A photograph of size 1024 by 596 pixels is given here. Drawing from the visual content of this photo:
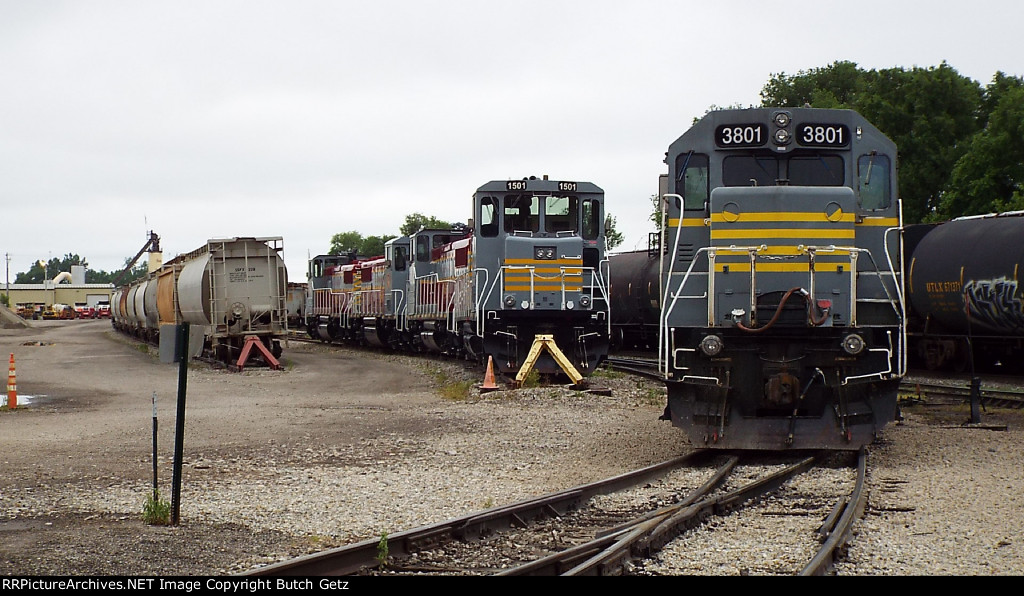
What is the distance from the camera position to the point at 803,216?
10.8m

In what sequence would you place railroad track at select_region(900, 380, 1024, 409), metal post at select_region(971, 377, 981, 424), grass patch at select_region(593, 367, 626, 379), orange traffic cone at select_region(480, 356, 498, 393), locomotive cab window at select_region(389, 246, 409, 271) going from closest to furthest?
metal post at select_region(971, 377, 981, 424), railroad track at select_region(900, 380, 1024, 409), orange traffic cone at select_region(480, 356, 498, 393), grass patch at select_region(593, 367, 626, 379), locomotive cab window at select_region(389, 246, 409, 271)

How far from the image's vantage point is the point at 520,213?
21438 mm

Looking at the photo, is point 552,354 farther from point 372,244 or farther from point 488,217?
point 372,244

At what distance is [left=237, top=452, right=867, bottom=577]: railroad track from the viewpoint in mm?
6316

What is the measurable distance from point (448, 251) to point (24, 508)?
18745 mm

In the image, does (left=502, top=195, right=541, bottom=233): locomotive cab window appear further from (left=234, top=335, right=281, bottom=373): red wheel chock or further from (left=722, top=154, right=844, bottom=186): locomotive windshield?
(left=722, top=154, right=844, bottom=186): locomotive windshield

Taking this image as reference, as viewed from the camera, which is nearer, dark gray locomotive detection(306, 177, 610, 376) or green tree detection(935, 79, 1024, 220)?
dark gray locomotive detection(306, 177, 610, 376)

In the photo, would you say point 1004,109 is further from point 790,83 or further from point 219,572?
point 219,572

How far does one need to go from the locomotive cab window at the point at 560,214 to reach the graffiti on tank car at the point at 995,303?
24.7 feet

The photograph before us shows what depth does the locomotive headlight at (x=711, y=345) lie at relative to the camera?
10.3 metres

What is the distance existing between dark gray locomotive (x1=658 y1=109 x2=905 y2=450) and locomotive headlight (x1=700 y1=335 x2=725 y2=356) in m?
0.01

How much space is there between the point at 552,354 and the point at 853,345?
10.1 m

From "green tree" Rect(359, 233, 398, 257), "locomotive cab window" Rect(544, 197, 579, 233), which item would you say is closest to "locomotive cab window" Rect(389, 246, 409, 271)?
"locomotive cab window" Rect(544, 197, 579, 233)

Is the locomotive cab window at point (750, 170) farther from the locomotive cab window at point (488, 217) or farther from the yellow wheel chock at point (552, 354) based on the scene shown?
the locomotive cab window at point (488, 217)
